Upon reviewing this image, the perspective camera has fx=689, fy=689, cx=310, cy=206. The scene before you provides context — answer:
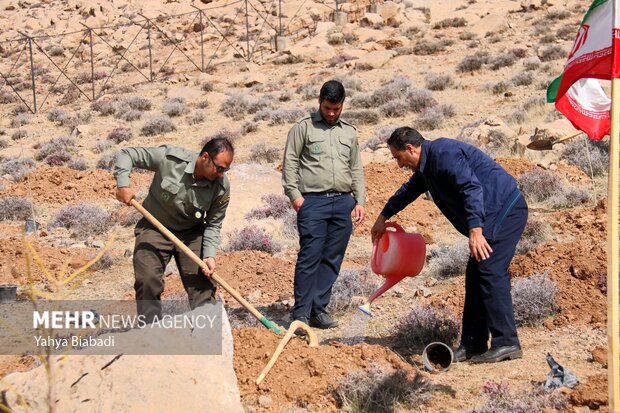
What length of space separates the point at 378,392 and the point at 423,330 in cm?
130

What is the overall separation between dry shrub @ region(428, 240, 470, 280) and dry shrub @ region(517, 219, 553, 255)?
2.16 feet

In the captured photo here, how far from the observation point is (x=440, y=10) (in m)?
31.8

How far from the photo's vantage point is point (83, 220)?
35.3 ft

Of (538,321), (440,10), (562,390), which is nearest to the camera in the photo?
(562,390)

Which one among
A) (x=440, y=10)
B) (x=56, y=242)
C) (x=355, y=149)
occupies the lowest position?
(x=56, y=242)

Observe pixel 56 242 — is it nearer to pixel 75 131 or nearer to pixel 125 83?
pixel 75 131

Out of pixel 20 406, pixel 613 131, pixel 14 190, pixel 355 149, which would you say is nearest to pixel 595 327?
pixel 355 149

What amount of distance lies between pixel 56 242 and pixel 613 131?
8.75 m

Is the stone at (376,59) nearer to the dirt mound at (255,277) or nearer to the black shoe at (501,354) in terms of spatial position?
the dirt mound at (255,277)

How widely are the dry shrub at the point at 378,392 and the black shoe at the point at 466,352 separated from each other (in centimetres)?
64

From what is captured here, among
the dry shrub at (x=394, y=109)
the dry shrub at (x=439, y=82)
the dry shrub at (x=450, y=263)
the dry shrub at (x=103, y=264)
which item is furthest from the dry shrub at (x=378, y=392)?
the dry shrub at (x=439, y=82)

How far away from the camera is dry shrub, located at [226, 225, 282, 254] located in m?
8.91

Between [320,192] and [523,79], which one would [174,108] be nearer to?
[523,79]

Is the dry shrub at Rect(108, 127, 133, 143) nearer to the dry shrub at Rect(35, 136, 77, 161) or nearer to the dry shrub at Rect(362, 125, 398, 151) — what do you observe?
the dry shrub at Rect(35, 136, 77, 161)
